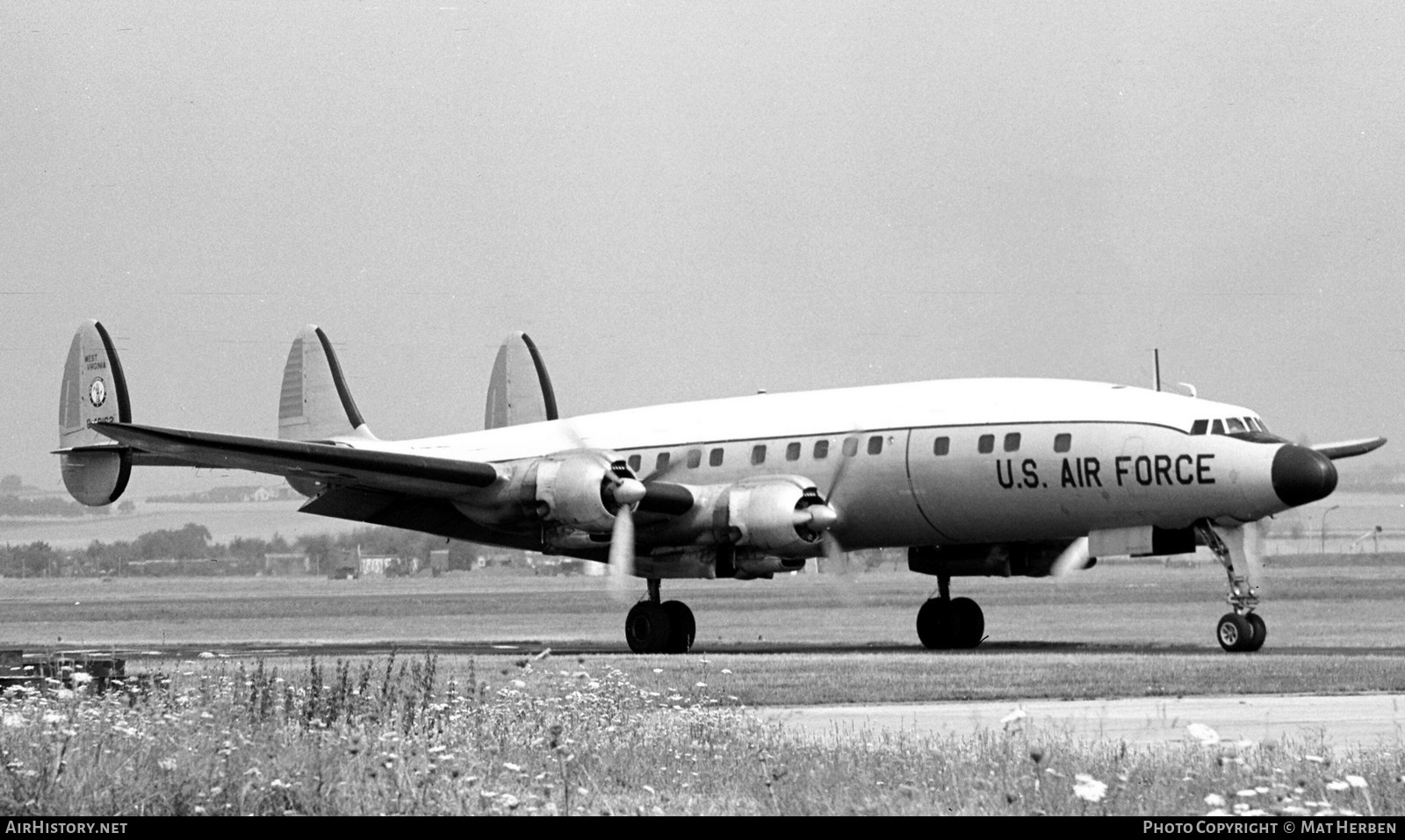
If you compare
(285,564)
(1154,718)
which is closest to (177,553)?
(285,564)

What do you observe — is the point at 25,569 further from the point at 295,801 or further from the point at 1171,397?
the point at 295,801

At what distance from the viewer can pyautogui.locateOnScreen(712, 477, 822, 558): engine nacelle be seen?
2494 cm

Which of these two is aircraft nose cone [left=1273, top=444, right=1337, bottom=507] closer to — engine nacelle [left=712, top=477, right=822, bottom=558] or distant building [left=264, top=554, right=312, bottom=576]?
engine nacelle [left=712, top=477, right=822, bottom=558]

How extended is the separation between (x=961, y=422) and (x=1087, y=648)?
11.5 ft

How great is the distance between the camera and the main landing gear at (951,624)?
26969 millimetres

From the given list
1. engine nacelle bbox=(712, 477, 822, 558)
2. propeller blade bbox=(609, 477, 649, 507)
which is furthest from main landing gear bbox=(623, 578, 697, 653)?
propeller blade bbox=(609, 477, 649, 507)

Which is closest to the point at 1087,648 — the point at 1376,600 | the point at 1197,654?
the point at 1197,654

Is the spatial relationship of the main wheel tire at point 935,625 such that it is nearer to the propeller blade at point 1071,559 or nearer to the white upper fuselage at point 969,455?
the white upper fuselage at point 969,455

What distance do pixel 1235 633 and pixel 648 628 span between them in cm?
837

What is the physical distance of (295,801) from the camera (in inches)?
370

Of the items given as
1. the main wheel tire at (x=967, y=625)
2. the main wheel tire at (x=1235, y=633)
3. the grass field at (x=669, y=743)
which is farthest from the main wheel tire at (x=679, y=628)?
the main wheel tire at (x=1235, y=633)

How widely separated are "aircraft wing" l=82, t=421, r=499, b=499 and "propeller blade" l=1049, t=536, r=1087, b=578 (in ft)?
26.8

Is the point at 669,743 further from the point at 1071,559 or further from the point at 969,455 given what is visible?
the point at 1071,559

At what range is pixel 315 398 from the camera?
34938mm
